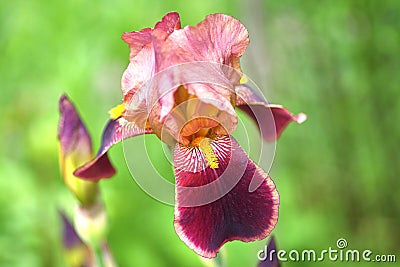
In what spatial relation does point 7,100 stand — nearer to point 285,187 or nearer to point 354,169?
point 285,187

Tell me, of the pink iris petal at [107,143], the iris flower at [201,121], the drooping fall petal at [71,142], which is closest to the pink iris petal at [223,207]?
the iris flower at [201,121]

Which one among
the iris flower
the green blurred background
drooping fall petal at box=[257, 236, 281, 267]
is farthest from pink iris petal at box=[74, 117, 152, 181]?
the green blurred background

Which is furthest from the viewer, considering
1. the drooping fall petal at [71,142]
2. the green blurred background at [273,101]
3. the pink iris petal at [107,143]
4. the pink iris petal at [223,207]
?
the green blurred background at [273,101]

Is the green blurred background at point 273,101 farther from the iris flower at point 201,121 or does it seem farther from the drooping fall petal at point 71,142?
the iris flower at point 201,121

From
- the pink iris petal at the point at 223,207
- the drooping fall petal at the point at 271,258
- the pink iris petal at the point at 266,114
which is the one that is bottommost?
the drooping fall petal at the point at 271,258

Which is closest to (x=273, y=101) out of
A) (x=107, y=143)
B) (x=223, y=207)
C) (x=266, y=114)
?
(x=266, y=114)

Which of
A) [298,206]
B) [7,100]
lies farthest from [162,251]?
[7,100]
